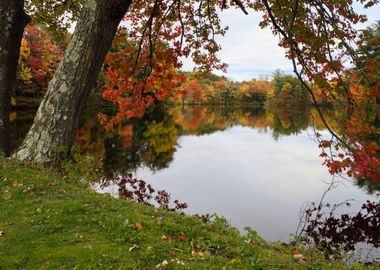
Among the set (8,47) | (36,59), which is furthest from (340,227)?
(36,59)

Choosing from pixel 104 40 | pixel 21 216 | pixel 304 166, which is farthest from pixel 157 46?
pixel 304 166

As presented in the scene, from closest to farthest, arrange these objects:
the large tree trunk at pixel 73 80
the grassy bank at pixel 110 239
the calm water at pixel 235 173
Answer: the grassy bank at pixel 110 239, the large tree trunk at pixel 73 80, the calm water at pixel 235 173

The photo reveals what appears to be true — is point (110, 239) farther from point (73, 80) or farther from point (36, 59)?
point (36, 59)

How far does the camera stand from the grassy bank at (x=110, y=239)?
13.8 feet

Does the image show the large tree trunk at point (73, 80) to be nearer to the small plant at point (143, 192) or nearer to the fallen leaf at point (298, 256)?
the fallen leaf at point (298, 256)

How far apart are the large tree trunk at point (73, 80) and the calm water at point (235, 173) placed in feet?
15.5

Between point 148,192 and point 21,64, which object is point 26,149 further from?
point 21,64

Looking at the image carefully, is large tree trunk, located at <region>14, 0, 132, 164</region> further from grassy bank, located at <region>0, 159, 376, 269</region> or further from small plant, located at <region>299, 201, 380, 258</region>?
small plant, located at <region>299, 201, 380, 258</region>

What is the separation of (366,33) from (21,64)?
49.9 m

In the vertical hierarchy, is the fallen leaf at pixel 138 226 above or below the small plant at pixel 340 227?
above

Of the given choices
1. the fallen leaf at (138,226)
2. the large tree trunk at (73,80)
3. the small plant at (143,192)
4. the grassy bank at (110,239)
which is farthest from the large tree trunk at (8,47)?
the small plant at (143,192)

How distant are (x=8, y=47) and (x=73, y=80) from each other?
224cm

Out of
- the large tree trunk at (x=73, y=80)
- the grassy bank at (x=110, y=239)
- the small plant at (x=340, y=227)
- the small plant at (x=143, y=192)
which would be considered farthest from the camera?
the small plant at (x=143, y=192)

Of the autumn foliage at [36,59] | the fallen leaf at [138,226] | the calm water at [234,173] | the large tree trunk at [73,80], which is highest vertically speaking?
the autumn foliage at [36,59]
